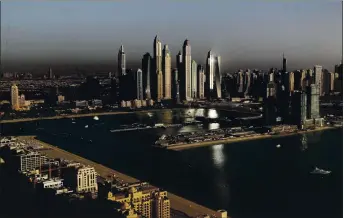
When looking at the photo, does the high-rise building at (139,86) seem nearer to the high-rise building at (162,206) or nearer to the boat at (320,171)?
the boat at (320,171)

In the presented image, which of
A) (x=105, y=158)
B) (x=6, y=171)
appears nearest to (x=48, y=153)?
(x=105, y=158)

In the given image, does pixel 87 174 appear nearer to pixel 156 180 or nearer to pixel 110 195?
pixel 110 195

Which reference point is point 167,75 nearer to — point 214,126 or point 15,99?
point 214,126

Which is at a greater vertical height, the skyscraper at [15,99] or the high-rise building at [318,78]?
the high-rise building at [318,78]

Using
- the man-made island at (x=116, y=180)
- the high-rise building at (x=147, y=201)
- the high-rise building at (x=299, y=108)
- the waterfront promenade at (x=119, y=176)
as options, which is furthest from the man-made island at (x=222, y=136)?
the high-rise building at (x=147, y=201)

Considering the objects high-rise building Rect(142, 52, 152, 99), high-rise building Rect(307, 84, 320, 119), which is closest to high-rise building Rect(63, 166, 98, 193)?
high-rise building Rect(142, 52, 152, 99)

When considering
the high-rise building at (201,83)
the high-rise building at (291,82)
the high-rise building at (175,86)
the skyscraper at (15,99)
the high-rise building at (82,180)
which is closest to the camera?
the high-rise building at (82,180)
